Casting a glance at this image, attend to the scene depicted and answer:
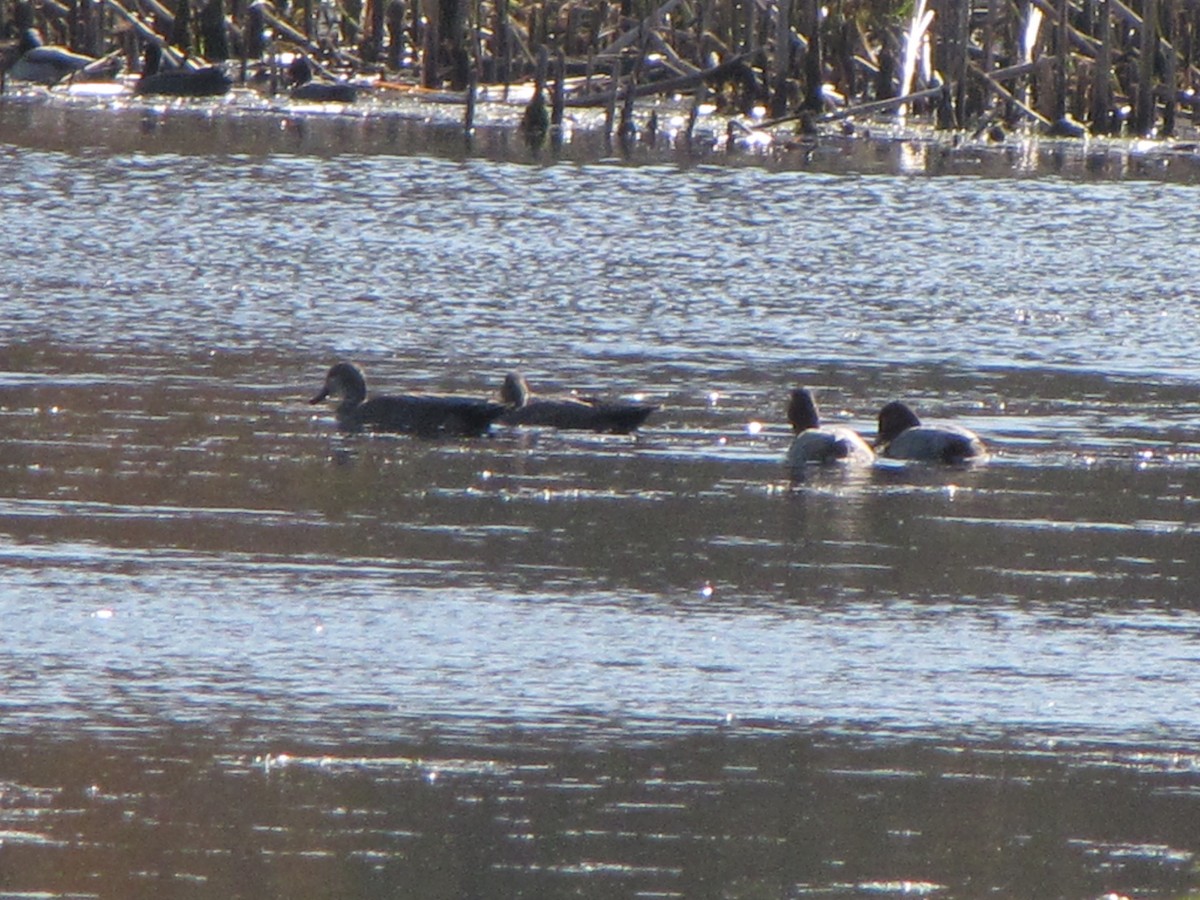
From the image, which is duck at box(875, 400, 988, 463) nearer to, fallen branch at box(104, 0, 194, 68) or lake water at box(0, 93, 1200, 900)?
lake water at box(0, 93, 1200, 900)

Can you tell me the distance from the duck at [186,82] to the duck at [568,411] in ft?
73.2

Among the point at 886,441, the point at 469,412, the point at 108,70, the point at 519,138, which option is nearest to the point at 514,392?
the point at 469,412

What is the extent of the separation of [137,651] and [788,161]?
71.8ft

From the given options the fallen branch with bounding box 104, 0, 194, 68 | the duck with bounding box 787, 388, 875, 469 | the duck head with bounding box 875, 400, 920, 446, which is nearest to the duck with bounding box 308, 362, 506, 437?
the duck with bounding box 787, 388, 875, 469

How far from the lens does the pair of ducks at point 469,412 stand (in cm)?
1205

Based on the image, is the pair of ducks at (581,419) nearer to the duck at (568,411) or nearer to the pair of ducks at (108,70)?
the duck at (568,411)

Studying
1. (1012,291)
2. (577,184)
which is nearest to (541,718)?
(1012,291)

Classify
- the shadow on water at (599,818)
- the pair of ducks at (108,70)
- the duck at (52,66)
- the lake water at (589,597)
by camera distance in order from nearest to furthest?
the shadow on water at (599,818)
the lake water at (589,597)
the pair of ducks at (108,70)
the duck at (52,66)

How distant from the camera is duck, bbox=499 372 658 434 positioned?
12.0 m

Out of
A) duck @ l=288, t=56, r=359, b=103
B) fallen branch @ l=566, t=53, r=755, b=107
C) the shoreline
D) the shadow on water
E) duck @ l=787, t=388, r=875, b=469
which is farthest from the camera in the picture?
duck @ l=288, t=56, r=359, b=103

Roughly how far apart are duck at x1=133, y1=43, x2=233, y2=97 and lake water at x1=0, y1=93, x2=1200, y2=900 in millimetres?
15424

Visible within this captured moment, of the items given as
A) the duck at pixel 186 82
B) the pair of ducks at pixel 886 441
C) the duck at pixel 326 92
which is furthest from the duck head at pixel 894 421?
the duck at pixel 186 82

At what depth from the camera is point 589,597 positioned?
333 inches

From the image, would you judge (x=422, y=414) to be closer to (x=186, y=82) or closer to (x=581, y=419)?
(x=581, y=419)
